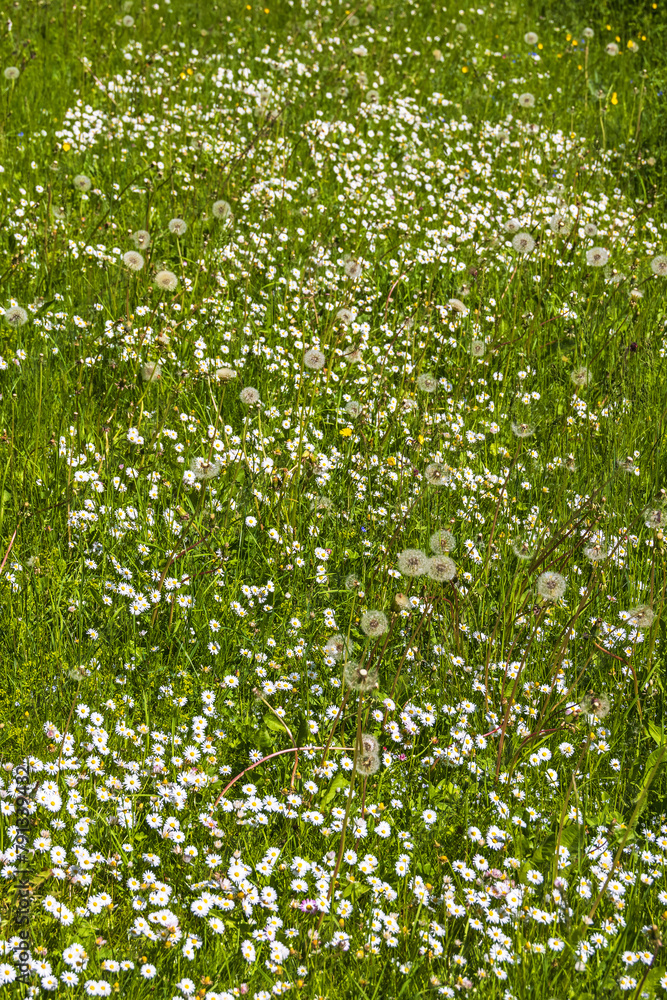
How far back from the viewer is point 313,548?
3.59m

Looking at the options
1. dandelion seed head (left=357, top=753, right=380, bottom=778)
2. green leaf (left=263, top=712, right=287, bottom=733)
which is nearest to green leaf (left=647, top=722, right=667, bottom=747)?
dandelion seed head (left=357, top=753, right=380, bottom=778)

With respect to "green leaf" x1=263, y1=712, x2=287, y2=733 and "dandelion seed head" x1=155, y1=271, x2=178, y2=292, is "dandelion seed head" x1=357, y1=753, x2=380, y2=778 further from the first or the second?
"dandelion seed head" x1=155, y1=271, x2=178, y2=292

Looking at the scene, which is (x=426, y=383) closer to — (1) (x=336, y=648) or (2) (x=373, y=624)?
(1) (x=336, y=648)

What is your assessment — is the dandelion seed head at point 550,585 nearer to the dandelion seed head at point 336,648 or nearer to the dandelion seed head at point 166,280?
the dandelion seed head at point 336,648

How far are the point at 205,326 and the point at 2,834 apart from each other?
282 centimetres

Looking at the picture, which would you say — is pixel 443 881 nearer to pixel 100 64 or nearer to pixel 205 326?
pixel 205 326

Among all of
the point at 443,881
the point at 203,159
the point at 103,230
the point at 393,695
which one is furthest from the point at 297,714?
the point at 203,159

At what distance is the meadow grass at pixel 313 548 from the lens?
7.81 feet

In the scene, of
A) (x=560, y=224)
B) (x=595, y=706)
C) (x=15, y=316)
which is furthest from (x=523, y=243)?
(x=595, y=706)

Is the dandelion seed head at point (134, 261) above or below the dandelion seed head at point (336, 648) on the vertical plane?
above

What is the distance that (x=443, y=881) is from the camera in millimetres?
2514

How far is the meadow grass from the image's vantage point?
7.81ft

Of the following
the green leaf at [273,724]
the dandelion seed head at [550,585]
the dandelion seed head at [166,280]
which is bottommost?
the green leaf at [273,724]

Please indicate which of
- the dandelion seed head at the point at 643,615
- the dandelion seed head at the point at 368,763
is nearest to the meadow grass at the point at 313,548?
the dandelion seed head at the point at 368,763
